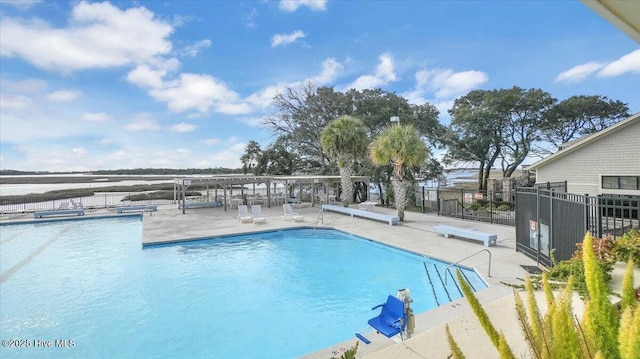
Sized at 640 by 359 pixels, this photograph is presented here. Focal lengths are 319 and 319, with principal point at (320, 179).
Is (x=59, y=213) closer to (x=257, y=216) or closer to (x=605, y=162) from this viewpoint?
(x=257, y=216)

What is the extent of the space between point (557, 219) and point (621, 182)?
8700mm

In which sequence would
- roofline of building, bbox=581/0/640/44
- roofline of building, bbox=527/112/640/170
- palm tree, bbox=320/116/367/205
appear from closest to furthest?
roofline of building, bbox=581/0/640/44
roofline of building, bbox=527/112/640/170
palm tree, bbox=320/116/367/205

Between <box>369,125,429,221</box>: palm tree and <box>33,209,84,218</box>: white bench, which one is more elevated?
<box>369,125,429,221</box>: palm tree

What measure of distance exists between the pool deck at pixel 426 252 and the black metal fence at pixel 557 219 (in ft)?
1.98

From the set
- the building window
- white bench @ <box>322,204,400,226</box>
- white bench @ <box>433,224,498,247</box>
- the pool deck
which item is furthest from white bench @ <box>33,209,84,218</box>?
the building window

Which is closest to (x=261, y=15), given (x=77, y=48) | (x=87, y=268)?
(x=77, y=48)

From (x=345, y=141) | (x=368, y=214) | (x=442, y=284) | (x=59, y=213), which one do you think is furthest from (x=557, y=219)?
(x=59, y=213)

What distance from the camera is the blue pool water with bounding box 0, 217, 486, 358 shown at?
20.4ft

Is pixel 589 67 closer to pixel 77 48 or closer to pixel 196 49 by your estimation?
pixel 196 49

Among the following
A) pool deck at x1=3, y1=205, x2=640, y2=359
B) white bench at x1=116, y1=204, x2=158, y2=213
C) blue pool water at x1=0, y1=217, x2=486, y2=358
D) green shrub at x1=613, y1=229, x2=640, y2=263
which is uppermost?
green shrub at x1=613, y1=229, x2=640, y2=263

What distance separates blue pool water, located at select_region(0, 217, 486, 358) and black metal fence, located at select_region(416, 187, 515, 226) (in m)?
6.78

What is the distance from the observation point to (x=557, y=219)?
7.71m

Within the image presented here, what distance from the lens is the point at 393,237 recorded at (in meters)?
12.8

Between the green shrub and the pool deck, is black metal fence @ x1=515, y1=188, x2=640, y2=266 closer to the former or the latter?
the green shrub
